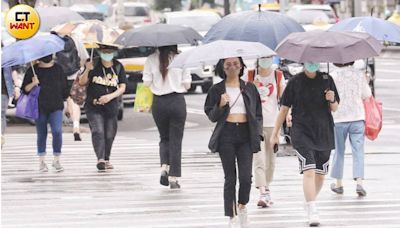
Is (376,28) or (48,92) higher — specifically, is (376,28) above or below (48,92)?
above

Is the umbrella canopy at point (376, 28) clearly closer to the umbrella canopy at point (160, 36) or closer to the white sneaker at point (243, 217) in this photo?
the umbrella canopy at point (160, 36)

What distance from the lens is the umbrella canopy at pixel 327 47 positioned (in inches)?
468

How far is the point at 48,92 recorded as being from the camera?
651 inches

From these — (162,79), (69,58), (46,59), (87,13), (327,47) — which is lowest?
(87,13)

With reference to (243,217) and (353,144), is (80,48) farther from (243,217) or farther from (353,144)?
(243,217)

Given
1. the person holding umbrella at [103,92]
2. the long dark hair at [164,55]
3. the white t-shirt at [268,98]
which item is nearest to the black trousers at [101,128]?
the person holding umbrella at [103,92]

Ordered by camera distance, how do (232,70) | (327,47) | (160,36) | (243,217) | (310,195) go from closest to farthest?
(232,70), (243,217), (310,195), (327,47), (160,36)

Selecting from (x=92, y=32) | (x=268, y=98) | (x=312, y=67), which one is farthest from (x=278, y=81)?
(x=92, y=32)

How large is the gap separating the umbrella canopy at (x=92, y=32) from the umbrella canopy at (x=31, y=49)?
48cm

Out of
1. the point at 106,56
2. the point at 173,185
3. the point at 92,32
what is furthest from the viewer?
the point at 92,32

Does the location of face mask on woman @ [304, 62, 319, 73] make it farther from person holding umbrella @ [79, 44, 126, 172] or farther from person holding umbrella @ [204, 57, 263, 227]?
person holding umbrella @ [79, 44, 126, 172]

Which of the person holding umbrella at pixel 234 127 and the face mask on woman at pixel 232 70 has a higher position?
the face mask on woman at pixel 232 70

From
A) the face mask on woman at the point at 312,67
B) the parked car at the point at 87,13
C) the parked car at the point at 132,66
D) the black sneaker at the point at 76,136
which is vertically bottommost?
the parked car at the point at 87,13

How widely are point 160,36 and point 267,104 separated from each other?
6.08ft
